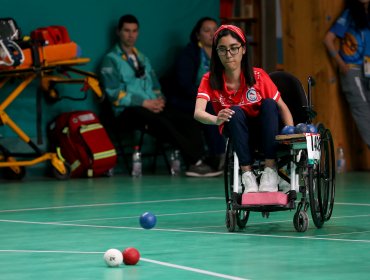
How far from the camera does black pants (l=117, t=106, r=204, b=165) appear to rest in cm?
1032

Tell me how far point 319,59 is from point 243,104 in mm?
5444

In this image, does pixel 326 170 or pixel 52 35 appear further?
pixel 52 35

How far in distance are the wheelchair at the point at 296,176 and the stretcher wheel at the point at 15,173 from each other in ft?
14.6

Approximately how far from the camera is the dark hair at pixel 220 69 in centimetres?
547

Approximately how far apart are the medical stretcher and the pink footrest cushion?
4455 millimetres

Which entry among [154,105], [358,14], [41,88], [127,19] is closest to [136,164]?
[154,105]

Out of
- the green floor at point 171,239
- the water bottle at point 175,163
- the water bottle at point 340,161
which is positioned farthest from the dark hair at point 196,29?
the green floor at point 171,239

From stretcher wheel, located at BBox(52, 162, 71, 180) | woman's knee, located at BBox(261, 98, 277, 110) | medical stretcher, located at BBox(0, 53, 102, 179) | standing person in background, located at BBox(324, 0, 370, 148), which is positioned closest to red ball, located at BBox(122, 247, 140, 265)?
woman's knee, located at BBox(261, 98, 277, 110)

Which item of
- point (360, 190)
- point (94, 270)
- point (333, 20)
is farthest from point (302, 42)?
point (94, 270)

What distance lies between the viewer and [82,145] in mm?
10008

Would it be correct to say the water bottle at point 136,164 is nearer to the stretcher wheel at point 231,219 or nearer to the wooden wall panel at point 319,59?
the wooden wall panel at point 319,59

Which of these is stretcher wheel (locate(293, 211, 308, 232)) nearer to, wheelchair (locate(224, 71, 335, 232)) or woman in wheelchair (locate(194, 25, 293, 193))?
wheelchair (locate(224, 71, 335, 232))

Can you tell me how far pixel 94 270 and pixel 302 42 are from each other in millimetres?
7331

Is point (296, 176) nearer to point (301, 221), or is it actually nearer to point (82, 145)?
point (301, 221)
